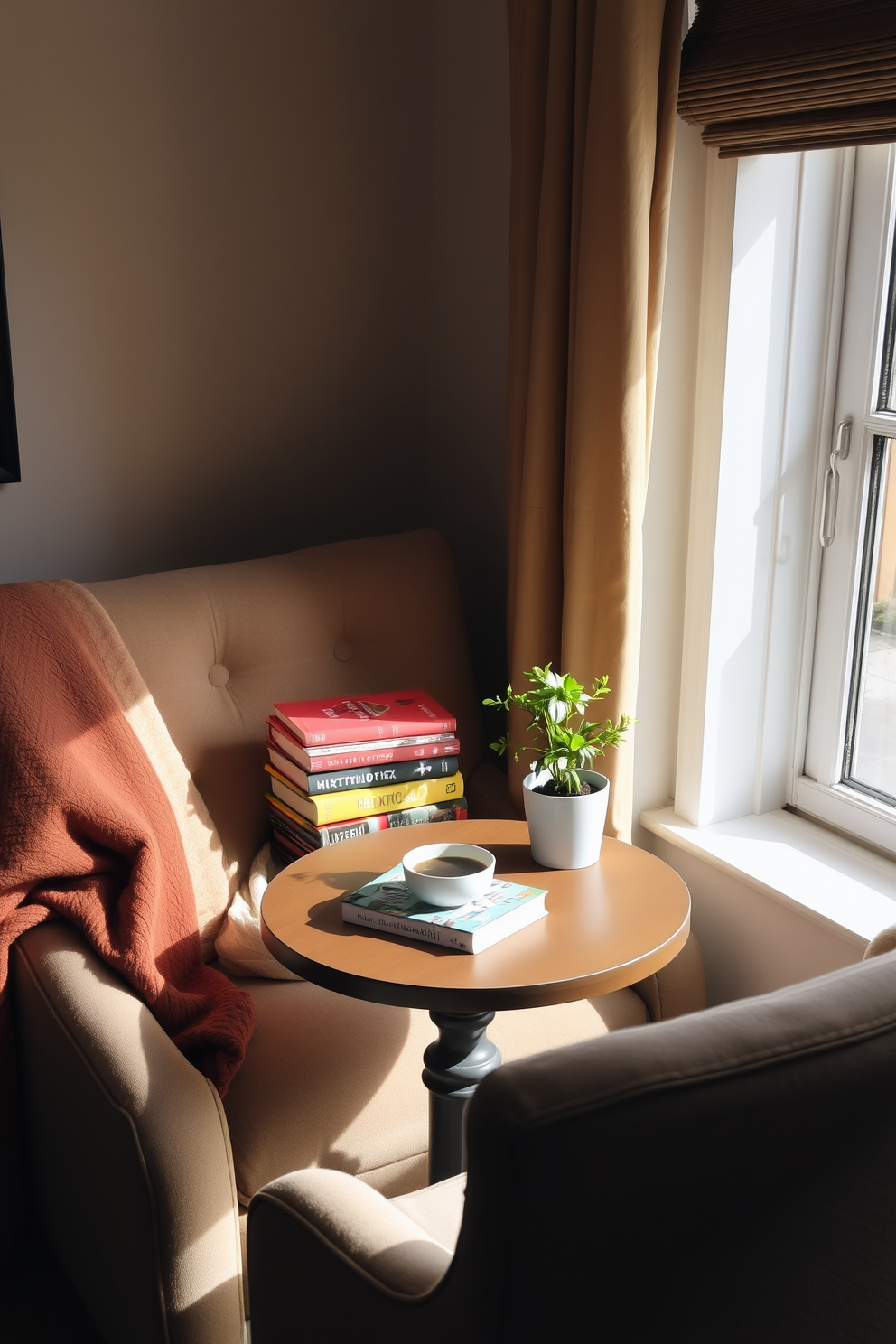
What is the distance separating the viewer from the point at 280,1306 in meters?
1.00

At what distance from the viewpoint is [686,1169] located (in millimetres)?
692

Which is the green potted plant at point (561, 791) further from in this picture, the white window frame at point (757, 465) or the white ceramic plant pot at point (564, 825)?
the white window frame at point (757, 465)

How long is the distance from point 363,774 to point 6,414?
87 centimetres

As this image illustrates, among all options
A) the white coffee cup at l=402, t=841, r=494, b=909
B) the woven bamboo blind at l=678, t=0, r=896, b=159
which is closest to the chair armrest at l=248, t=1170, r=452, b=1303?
the white coffee cup at l=402, t=841, r=494, b=909

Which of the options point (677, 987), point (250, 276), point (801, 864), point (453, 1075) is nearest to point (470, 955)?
point (453, 1075)

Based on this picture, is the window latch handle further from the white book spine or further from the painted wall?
the white book spine

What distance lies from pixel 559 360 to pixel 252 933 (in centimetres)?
92

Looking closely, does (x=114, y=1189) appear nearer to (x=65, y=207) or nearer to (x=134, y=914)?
(x=134, y=914)

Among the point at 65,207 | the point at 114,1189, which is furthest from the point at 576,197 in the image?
the point at 114,1189

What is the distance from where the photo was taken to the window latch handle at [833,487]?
165cm

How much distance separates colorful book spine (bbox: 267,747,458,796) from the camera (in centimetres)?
157

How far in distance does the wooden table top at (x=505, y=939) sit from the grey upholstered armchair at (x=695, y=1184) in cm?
37

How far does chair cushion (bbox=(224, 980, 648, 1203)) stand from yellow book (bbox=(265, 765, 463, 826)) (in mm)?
235

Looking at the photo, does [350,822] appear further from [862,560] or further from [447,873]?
[862,560]
